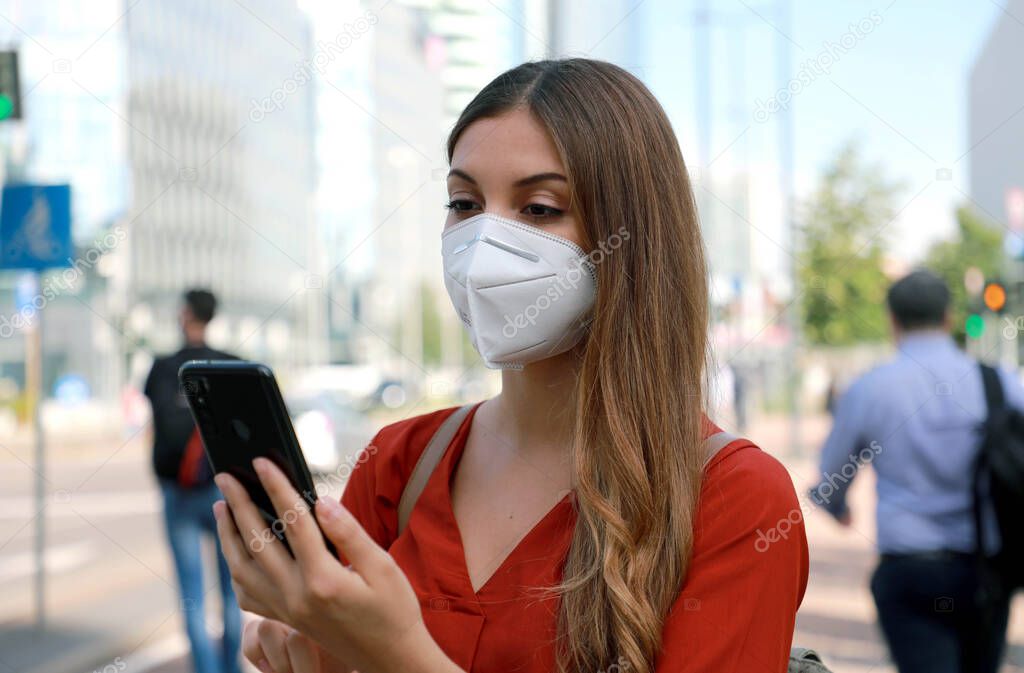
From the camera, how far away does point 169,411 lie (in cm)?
698

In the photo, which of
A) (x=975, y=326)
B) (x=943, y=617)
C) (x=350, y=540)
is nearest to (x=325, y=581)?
(x=350, y=540)

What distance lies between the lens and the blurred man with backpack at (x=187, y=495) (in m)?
6.83

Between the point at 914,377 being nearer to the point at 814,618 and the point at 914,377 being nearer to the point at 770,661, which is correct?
the point at 770,661

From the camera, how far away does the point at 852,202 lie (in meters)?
26.5

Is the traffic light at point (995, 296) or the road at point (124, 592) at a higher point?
the traffic light at point (995, 296)

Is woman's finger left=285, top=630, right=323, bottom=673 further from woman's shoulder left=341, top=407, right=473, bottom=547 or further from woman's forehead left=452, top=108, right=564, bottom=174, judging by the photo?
woman's forehead left=452, top=108, right=564, bottom=174

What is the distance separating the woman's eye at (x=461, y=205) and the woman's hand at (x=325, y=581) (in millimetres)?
646

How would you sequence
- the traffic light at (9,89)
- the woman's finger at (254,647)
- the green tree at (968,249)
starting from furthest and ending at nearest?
the green tree at (968,249) < the traffic light at (9,89) < the woman's finger at (254,647)

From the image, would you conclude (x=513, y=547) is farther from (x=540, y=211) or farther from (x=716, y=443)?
(x=540, y=211)

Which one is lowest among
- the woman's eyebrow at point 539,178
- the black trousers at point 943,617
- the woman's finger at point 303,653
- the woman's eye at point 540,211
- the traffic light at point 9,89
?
the black trousers at point 943,617

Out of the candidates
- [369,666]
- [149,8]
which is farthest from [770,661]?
[149,8]

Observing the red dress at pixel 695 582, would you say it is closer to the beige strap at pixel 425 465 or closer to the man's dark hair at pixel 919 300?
the beige strap at pixel 425 465

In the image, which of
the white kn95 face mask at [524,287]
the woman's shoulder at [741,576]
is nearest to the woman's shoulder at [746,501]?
the woman's shoulder at [741,576]

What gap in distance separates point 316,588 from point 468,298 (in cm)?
72
